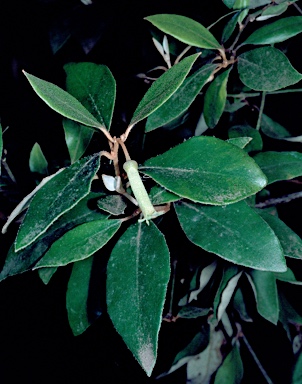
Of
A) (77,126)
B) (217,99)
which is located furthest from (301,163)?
(77,126)

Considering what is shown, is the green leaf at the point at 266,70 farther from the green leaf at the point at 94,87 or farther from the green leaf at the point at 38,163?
the green leaf at the point at 38,163

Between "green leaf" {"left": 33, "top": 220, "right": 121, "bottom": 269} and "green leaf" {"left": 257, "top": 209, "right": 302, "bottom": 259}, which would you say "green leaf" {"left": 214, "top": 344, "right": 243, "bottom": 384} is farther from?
"green leaf" {"left": 33, "top": 220, "right": 121, "bottom": 269}

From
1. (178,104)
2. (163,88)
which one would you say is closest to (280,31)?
(178,104)

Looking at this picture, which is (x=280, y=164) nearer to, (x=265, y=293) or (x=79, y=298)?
(x=265, y=293)

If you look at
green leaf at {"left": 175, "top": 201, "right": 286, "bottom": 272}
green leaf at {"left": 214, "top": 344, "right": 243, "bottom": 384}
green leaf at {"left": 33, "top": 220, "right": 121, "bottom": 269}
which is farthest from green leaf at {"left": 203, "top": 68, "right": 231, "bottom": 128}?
green leaf at {"left": 214, "top": 344, "right": 243, "bottom": 384}

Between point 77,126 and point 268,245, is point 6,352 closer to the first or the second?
point 77,126

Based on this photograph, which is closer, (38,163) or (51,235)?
(51,235)
